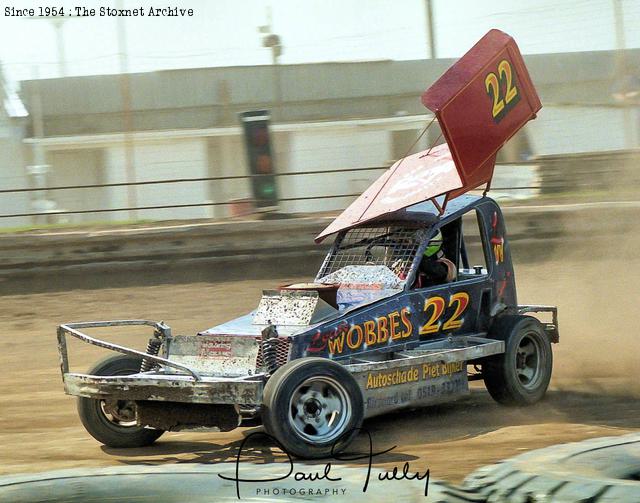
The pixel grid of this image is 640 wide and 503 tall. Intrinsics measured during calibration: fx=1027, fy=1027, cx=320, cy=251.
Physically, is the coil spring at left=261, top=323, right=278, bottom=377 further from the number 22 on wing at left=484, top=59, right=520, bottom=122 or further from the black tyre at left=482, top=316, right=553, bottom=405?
the number 22 on wing at left=484, top=59, right=520, bottom=122

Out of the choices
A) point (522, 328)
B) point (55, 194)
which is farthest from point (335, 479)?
point (55, 194)

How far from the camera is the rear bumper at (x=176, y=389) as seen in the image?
6223mm

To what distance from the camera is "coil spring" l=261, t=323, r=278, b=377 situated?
657 centimetres

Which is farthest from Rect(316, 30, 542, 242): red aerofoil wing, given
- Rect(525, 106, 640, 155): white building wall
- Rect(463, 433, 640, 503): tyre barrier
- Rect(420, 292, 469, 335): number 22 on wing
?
Rect(525, 106, 640, 155): white building wall

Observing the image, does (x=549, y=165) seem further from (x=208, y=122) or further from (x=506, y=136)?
(x=506, y=136)

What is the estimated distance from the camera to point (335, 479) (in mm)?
5363

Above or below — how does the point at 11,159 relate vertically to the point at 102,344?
above

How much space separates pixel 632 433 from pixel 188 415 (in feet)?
9.27

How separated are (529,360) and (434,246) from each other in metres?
1.17

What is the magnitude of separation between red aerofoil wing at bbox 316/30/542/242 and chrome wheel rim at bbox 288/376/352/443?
1955mm

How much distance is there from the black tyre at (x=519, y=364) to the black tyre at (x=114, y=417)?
99.8 inches

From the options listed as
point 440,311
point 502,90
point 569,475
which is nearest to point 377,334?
point 440,311

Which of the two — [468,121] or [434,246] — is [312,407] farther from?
[468,121]

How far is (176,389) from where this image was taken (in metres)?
6.30
